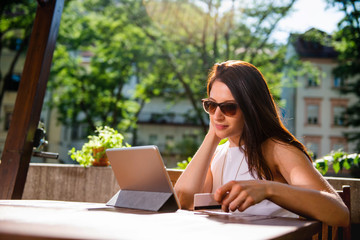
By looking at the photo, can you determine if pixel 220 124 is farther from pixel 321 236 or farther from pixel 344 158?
pixel 344 158

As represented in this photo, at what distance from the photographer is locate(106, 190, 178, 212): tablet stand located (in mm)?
1704

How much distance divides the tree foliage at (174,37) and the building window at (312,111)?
1572 cm

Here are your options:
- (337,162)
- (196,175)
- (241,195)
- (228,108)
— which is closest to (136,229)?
(241,195)

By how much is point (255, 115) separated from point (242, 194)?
0.75 meters

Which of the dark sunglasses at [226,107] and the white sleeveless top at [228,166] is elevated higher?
the dark sunglasses at [226,107]

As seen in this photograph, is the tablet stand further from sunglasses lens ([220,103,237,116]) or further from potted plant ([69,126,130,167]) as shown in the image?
potted plant ([69,126,130,167])

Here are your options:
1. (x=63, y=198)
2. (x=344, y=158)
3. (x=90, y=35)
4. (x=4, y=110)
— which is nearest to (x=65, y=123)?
(x=90, y=35)

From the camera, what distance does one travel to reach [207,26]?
16.4 m

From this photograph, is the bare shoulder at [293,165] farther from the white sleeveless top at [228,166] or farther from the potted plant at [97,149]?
the potted plant at [97,149]

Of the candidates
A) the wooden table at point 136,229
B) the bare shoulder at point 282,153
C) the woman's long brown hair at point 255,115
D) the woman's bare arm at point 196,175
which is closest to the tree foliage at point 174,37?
the woman's bare arm at point 196,175

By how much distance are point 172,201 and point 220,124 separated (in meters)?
0.68

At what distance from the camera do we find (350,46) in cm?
1588

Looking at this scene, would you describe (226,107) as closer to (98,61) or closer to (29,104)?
(29,104)

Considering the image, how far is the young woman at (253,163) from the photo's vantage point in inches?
59.7
